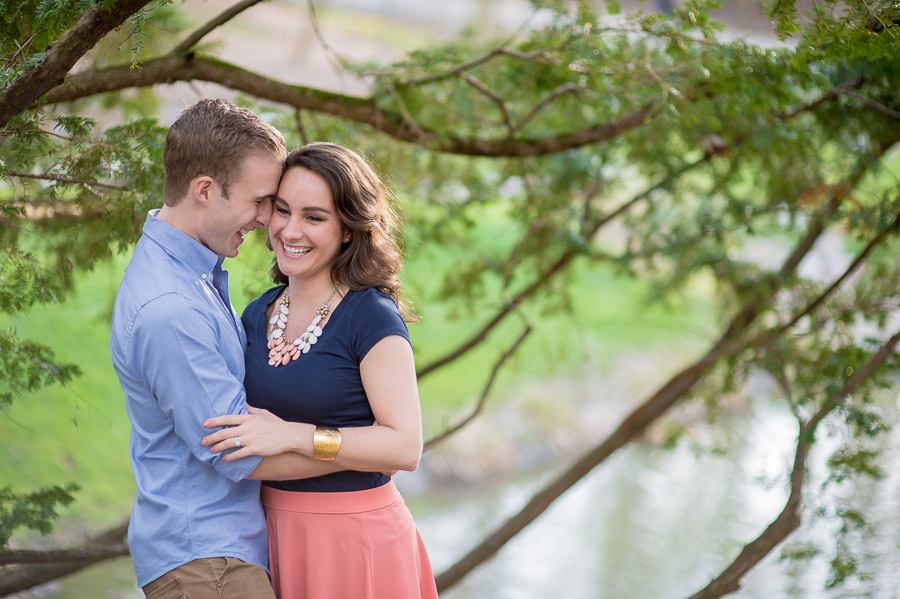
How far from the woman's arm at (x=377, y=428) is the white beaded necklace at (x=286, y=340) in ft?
0.50

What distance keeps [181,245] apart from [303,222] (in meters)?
0.28

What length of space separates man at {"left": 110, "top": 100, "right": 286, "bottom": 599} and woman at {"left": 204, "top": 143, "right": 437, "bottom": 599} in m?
0.09

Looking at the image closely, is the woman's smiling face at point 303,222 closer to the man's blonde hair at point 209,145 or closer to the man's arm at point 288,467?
the man's blonde hair at point 209,145

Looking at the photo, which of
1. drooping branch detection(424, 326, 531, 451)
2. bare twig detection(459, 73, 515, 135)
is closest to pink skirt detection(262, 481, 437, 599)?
drooping branch detection(424, 326, 531, 451)

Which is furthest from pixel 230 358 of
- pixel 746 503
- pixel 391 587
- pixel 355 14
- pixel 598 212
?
pixel 355 14

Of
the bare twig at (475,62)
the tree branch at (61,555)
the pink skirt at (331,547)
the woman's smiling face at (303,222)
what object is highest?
the bare twig at (475,62)

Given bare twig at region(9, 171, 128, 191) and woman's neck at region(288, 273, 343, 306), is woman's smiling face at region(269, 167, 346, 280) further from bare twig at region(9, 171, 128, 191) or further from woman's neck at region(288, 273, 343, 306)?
bare twig at region(9, 171, 128, 191)

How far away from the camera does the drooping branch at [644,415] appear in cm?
385

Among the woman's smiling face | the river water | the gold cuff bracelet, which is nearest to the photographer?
the gold cuff bracelet

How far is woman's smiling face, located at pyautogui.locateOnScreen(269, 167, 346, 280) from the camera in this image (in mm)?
1870

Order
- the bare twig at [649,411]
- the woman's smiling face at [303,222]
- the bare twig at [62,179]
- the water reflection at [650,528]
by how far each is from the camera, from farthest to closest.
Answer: the water reflection at [650,528]
the bare twig at [649,411]
the bare twig at [62,179]
the woman's smiling face at [303,222]

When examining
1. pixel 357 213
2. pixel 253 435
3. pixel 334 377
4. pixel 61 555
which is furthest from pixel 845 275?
pixel 61 555

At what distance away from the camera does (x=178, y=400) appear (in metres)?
1.63

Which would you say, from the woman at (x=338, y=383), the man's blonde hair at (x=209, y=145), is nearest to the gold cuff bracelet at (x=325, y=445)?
the woman at (x=338, y=383)
